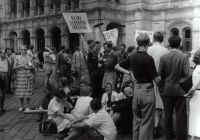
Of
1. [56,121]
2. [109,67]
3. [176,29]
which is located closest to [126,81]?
[109,67]

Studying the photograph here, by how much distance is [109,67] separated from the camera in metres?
7.88

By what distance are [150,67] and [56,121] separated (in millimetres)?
2424

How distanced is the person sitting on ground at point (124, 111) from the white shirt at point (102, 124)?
3.64 ft

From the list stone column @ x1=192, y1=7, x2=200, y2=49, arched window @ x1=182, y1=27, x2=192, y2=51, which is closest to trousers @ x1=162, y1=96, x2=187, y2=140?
stone column @ x1=192, y1=7, x2=200, y2=49

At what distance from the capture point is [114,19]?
24.2 m

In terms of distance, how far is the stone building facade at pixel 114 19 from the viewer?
2325 centimetres

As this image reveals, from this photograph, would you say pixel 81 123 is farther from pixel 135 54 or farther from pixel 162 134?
pixel 162 134

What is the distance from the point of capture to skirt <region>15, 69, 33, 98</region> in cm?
886

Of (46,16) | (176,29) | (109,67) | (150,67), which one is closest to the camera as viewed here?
(150,67)

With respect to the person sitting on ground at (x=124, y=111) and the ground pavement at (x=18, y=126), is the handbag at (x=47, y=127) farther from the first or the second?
the person sitting on ground at (x=124, y=111)

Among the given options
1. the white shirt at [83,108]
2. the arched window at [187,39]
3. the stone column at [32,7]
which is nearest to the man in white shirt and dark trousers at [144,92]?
the white shirt at [83,108]

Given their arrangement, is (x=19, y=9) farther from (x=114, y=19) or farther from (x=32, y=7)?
(x=114, y=19)

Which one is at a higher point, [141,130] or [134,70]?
[134,70]

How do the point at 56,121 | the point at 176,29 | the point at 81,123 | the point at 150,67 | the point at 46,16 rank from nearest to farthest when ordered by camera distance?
the point at 150,67, the point at 81,123, the point at 56,121, the point at 176,29, the point at 46,16
